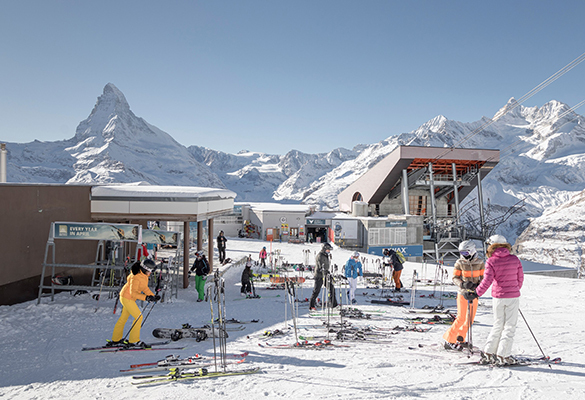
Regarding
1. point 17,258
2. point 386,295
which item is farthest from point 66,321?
point 386,295

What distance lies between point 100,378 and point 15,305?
6251mm

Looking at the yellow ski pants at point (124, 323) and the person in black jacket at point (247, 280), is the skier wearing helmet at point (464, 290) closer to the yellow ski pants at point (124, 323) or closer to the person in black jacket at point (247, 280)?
the yellow ski pants at point (124, 323)

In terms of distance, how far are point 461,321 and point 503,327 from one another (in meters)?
0.64

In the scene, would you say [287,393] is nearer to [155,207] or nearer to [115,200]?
[155,207]

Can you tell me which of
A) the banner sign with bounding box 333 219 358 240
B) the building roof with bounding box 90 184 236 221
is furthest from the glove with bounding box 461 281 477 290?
the banner sign with bounding box 333 219 358 240

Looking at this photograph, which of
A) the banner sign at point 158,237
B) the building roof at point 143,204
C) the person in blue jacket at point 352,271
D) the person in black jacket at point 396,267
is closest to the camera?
the person in blue jacket at point 352,271

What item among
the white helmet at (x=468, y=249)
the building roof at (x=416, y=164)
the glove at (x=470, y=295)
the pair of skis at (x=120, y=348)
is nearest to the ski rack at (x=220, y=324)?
the pair of skis at (x=120, y=348)

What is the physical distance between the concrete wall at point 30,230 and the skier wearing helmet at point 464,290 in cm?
1057

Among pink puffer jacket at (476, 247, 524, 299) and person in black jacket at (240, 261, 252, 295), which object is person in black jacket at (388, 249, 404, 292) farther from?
pink puffer jacket at (476, 247, 524, 299)

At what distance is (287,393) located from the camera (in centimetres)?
386

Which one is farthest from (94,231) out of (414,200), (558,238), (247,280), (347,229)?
(558,238)

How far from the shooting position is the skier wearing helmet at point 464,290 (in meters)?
5.04

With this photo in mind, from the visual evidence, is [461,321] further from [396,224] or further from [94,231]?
[396,224]

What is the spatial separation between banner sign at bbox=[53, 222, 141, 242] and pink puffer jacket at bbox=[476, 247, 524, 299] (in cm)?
873
